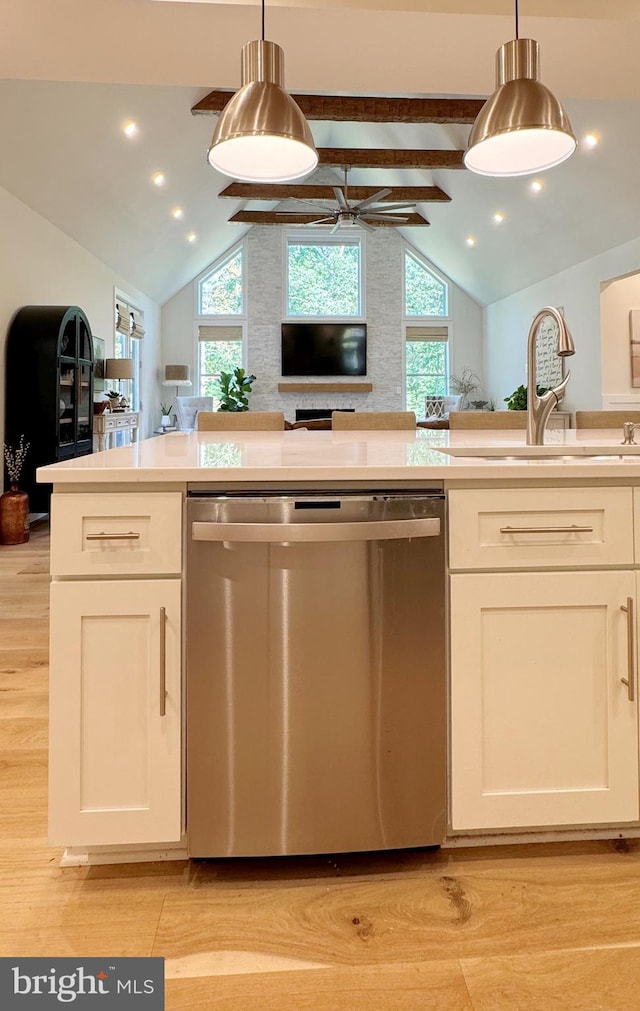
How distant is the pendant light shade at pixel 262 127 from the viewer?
1.78m

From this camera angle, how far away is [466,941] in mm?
1227

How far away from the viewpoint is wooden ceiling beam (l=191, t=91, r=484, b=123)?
6.18 m

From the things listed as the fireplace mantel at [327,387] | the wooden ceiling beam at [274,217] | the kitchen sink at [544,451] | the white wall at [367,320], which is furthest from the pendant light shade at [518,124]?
the white wall at [367,320]

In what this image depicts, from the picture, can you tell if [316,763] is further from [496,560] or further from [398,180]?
[398,180]

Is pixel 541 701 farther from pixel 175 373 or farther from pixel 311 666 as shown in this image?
pixel 175 373

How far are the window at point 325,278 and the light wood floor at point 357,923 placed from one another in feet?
33.3

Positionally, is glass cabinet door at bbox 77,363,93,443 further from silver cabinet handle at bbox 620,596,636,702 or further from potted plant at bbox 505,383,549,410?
silver cabinet handle at bbox 620,596,636,702

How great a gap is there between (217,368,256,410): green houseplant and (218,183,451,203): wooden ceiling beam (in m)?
2.75

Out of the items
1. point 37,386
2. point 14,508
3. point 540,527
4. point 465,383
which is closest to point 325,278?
point 465,383

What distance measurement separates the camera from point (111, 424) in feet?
23.1

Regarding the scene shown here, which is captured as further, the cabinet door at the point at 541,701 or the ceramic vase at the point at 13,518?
the ceramic vase at the point at 13,518

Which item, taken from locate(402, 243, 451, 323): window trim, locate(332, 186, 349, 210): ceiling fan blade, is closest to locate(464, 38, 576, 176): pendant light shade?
locate(332, 186, 349, 210): ceiling fan blade

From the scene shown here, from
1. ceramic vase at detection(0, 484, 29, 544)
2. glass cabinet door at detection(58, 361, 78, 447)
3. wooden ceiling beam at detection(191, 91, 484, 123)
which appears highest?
wooden ceiling beam at detection(191, 91, 484, 123)

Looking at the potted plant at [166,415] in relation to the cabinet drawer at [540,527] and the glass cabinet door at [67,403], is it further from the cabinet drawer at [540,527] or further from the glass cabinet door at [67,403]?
the cabinet drawer at [540,527]
